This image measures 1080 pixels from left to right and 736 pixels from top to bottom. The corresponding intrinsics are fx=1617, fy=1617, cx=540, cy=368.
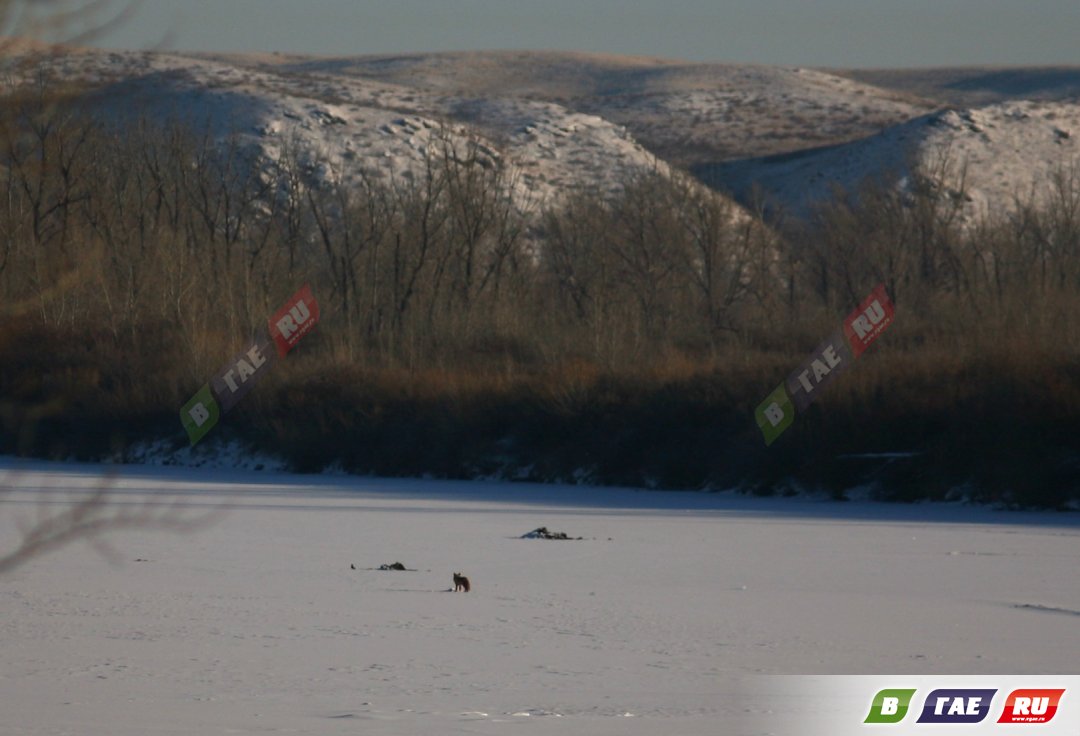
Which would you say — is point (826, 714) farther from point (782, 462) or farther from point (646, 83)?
point (646, 83)

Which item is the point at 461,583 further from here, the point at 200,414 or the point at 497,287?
the point at 497,287

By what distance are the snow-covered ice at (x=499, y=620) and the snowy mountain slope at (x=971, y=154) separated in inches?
1935

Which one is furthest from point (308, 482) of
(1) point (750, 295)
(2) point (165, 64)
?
(2) point (165, 64)

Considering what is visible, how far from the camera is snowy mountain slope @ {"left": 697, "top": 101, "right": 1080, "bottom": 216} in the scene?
223 ft

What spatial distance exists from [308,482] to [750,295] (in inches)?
941

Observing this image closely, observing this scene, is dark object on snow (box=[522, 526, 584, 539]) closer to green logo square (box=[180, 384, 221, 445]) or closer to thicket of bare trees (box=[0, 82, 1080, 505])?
thicket of bare trees (box=[0, 82, 1080, 505])

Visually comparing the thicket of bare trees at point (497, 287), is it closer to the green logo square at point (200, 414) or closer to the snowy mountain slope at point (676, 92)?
the green logo square at point (200, 414)

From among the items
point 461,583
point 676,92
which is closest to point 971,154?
point 676,92

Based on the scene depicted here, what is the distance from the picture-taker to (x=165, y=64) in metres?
82.4

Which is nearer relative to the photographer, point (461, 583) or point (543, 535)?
point (461, 583)

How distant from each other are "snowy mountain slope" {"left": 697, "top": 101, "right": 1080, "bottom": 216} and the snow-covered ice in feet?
161

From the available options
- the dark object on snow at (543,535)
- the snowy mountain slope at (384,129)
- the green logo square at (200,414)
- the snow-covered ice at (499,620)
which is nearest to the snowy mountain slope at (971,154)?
the snowy mountain slope at (384,129)

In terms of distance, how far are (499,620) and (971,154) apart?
6189 centimetres

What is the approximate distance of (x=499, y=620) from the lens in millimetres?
11648
